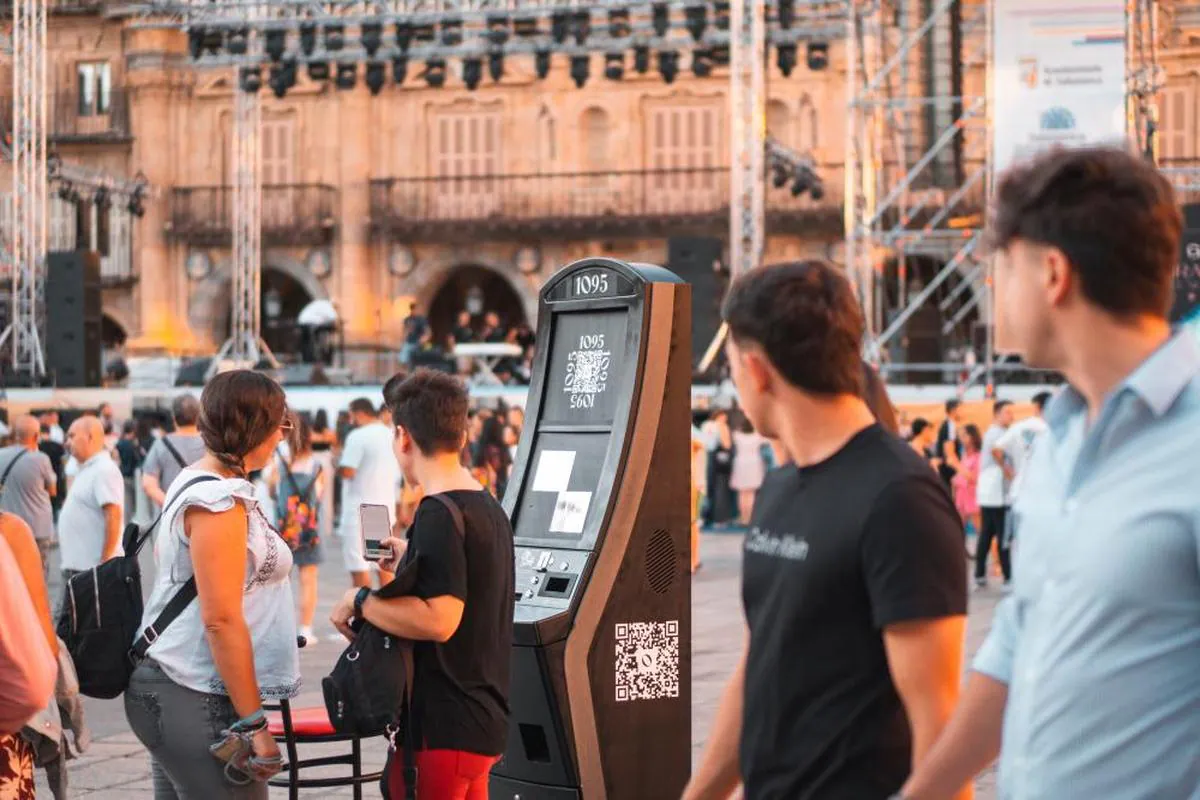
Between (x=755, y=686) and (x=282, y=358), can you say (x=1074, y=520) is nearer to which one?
(x=755, y=686)

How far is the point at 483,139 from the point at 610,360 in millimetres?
33319

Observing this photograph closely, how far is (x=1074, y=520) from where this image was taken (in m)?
2.52

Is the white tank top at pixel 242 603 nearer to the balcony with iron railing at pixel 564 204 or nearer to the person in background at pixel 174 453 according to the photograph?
the person in background at pixel 174 453

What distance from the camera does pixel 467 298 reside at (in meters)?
40.0

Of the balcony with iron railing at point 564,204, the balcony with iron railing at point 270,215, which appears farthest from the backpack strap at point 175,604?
the balcony with iron railing at point 270,215

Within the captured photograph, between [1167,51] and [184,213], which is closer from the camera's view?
[1167,51]

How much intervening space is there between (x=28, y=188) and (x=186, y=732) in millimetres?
22384

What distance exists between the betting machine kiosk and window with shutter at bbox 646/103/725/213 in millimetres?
31774

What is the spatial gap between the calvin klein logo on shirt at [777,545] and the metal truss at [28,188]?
23.3m

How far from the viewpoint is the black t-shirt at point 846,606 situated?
2912mm

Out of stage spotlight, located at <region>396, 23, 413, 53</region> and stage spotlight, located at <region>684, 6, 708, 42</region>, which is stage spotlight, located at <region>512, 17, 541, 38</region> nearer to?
stage spotlight, located at <region>396, 23, 413, 53</region>

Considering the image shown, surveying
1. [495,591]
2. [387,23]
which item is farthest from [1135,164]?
[387,23]

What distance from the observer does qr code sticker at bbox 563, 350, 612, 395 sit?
6.03 metres

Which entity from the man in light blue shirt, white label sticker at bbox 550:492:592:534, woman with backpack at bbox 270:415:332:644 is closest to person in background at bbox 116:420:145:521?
woman with backpack at bbox 270:415:332:644
